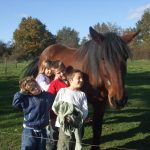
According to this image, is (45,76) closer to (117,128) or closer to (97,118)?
(97,118)

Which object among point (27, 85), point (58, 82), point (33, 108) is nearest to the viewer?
point (27, 85)

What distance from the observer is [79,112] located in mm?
5602

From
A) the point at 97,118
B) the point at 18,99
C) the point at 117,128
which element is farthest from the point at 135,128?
the point at 18,99

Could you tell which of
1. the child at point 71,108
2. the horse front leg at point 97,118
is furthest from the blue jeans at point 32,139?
the horse front leg at point 97,118

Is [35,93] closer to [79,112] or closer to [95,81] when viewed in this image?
Result: [79,112]

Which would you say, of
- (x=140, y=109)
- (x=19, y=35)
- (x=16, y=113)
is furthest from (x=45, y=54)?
(x=19, y=35)

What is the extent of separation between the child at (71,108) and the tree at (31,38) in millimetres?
61221

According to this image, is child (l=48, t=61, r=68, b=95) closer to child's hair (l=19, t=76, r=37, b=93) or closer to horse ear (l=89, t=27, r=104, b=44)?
horse ear (l=89, t=27, r=104, b=44)

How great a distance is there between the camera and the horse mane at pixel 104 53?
6.53 metres

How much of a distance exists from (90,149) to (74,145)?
1748 mm

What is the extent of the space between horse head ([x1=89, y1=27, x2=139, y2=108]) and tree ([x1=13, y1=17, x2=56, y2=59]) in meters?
60.2

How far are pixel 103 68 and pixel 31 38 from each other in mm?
67474

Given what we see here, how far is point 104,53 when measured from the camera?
21.9 ft

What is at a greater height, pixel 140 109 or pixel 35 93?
pixel 35 93
